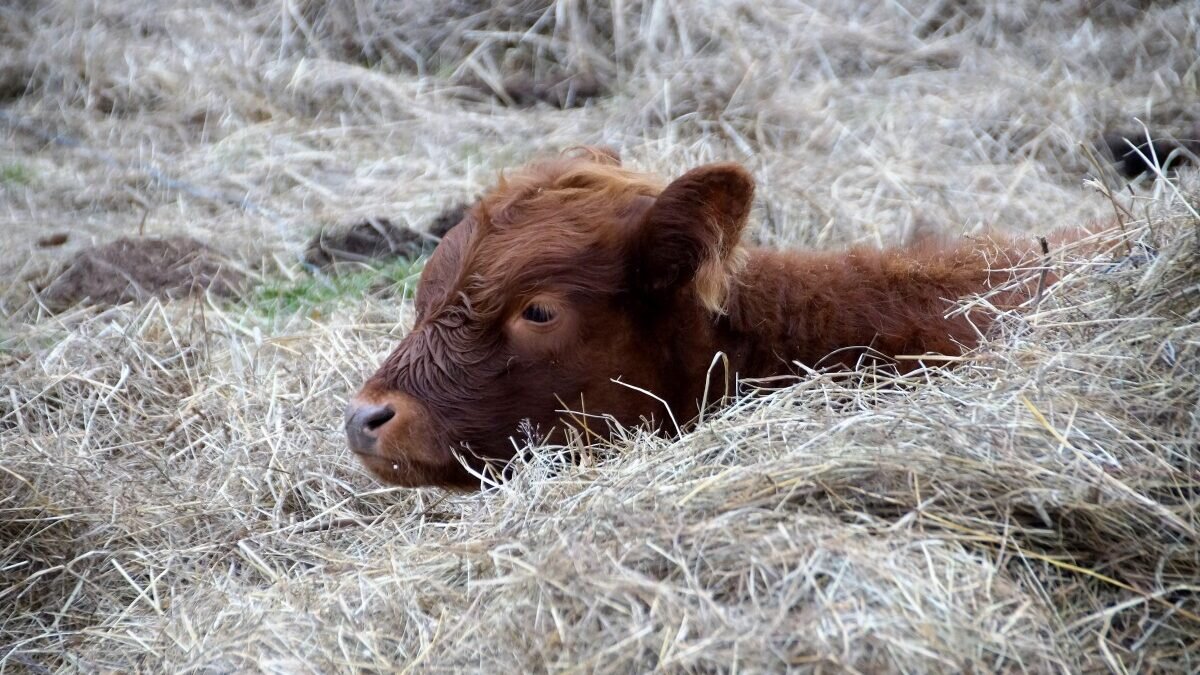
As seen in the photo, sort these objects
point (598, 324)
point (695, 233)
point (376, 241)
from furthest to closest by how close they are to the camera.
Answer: point (376, 241), point (598, 324), point (695, 233)

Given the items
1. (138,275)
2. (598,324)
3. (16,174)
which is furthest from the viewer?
(16,174)

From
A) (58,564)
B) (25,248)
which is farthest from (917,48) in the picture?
(58,564)

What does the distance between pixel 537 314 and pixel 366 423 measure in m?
0.64

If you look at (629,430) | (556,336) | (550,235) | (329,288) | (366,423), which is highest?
(550,235)

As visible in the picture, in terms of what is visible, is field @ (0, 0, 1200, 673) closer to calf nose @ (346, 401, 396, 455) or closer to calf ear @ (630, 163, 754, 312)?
calf nose @ (346, 401, 396, 455)

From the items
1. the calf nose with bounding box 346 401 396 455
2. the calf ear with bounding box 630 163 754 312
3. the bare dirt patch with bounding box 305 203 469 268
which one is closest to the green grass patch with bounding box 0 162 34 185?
the bare dirt patch with bounding box 305 203 469 268

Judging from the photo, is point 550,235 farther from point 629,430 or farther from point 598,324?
point 629,430

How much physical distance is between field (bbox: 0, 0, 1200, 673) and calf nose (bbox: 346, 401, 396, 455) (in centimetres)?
34

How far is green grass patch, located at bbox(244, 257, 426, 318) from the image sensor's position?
6.64 meters

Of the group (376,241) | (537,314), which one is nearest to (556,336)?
(537,314)

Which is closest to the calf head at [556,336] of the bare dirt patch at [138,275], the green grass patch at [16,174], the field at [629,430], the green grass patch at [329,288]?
the field at [629,430]

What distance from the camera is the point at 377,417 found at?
3922 mm

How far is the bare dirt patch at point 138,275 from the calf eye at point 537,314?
10.6 ft

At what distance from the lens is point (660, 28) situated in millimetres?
9211
